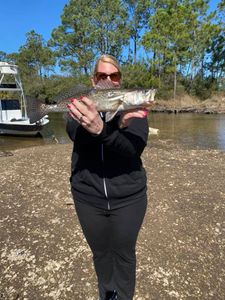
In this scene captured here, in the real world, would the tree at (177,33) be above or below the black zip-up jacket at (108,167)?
above

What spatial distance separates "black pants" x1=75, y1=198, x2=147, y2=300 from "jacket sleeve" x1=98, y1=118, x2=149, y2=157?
508mm

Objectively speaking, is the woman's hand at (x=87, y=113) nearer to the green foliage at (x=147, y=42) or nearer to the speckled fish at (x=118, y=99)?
the speckled fish at (x=118, y=99)

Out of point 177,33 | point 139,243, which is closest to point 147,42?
point 177,33

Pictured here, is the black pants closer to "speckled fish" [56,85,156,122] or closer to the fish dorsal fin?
"speckled fish" [56,85,156,122]

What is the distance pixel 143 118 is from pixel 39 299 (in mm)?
2470

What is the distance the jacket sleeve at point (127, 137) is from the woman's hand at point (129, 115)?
0.05m

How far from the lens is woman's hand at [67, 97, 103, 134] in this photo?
2.13 meters

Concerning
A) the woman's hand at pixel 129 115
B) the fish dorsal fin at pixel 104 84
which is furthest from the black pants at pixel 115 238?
the fish dorsal fin at pixel 104 84

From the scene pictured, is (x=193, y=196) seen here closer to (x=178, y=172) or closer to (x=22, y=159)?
(x=178, y=172)

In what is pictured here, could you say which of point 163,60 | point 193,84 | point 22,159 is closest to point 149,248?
point 22,159

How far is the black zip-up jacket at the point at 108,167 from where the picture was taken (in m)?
2.40

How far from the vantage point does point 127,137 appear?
2307 millimetres

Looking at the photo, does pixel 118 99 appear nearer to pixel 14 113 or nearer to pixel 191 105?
pixel 14 113

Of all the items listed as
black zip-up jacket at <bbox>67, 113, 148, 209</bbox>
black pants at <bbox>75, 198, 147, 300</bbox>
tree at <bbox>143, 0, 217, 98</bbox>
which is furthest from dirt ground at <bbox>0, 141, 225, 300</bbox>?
tree at <bbox>143, 0, 217, 98</bbox>
